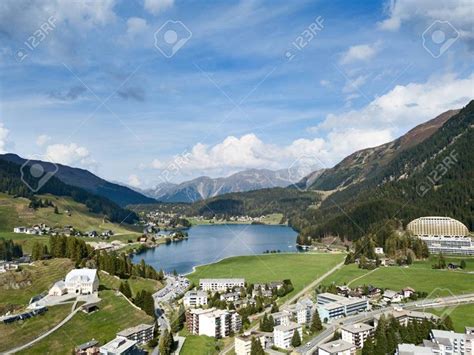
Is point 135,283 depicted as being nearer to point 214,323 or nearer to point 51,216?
point 214,323

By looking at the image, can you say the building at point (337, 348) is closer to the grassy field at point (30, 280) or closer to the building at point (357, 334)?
the building at point (357, 334)

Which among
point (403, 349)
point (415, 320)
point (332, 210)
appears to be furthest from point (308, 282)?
point (332, 210)

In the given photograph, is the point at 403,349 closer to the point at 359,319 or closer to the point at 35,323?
the point at 359,319

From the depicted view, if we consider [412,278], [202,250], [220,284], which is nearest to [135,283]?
[220,284]

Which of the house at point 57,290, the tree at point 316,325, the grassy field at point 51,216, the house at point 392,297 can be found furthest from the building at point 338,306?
the grassy field at point 51,216

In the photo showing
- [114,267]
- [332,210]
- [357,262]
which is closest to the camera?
[114,267]

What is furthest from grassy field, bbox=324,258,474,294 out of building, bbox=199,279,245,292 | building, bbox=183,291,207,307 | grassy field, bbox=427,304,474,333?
building, bbox=183,291,207,307
